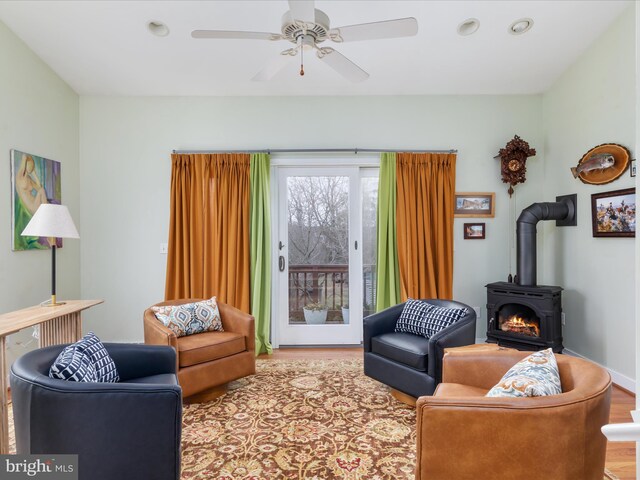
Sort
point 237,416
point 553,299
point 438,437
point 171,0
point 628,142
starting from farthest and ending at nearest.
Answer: point 553,299 < point 628,142 < point 171,0 < point 237,416 < point 438,437

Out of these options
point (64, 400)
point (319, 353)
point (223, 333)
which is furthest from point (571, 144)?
point (64, 400)

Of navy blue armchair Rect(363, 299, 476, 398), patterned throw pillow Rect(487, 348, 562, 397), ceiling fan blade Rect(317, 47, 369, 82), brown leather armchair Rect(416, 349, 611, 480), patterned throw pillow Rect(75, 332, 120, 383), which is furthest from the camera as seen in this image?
navy blue armchair Rect(363, 299, 476, 398)

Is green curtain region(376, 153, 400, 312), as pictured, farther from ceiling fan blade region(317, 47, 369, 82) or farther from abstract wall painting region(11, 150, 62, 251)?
abstract wall painting region(11, 150, 62, 251)

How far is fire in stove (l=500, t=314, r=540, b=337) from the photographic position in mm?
3420

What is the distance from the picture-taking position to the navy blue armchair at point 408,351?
242 cm

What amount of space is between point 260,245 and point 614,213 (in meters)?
3.34

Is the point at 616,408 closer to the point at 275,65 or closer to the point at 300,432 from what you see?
the point at 300,432

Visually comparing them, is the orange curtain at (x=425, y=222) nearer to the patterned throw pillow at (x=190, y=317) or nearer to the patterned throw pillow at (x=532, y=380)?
the patterned throw pillow at (x=190, y=317)

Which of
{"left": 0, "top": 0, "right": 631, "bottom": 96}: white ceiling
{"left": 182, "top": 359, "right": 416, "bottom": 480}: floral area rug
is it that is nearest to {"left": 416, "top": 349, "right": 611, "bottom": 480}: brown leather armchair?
{"left": 182, "top": 359, "right": 416, "bottom": 480}: floral area rug

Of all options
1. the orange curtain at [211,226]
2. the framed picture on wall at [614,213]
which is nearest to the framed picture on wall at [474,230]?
the framed picture on wall at [614,213]

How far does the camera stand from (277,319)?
13.3 feet

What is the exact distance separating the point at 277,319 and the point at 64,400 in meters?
2.72

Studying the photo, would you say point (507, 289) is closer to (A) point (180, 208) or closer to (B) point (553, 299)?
(B) point (553, 299)

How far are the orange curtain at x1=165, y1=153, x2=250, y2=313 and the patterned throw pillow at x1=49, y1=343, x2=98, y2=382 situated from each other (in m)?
2.13
